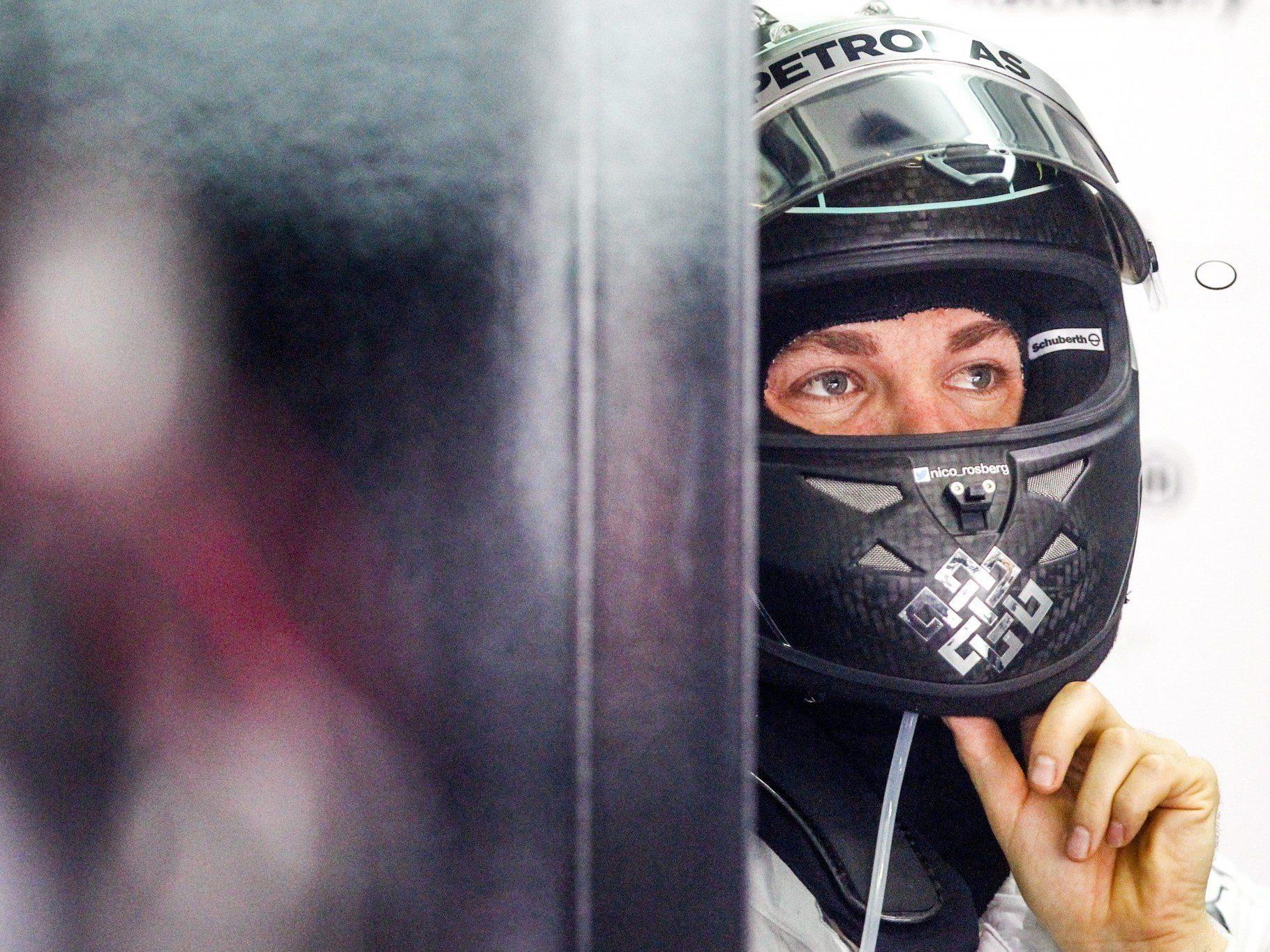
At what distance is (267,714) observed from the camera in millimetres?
340

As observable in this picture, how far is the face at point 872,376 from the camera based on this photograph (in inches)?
31.6

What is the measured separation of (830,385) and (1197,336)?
282mm

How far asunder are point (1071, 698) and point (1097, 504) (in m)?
0.14

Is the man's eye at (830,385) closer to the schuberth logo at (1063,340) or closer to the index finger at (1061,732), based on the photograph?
the schuberth logo at (1063,340)

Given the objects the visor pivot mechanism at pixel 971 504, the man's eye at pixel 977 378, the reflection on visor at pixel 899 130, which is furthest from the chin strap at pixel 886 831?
the reflection on visor at pixel 899 130

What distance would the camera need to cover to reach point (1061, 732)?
0.76m

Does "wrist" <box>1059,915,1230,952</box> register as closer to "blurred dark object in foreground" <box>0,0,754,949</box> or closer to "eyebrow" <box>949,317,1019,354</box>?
"eyebrow" <box>949,317,1019,354</box>

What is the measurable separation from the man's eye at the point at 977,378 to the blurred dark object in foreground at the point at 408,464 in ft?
1.72

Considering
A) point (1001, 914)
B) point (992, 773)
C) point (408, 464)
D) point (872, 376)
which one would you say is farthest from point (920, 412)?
point (408, 464)

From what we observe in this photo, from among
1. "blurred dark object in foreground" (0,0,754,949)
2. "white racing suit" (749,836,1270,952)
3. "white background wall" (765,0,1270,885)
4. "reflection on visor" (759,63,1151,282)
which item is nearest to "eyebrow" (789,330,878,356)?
"reflection on visor" (759,63,1151,282)

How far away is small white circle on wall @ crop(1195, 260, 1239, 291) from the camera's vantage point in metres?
0.81

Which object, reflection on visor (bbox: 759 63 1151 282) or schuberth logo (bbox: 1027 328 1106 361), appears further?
schuberth logo (bbox: 1027 328 1106 361)

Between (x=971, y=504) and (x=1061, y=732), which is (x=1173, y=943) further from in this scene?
(x=971, y=504)

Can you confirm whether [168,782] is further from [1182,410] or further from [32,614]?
[1182,410]
